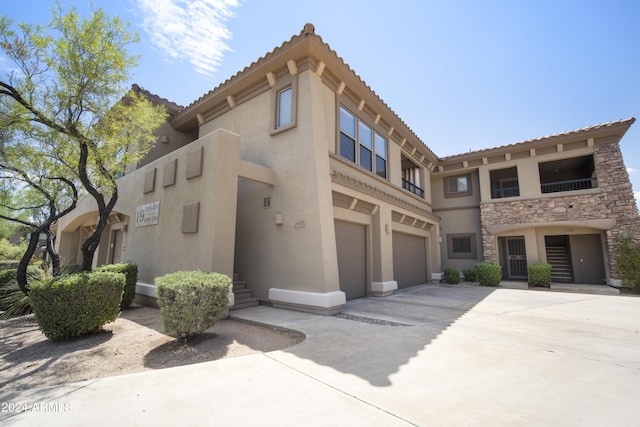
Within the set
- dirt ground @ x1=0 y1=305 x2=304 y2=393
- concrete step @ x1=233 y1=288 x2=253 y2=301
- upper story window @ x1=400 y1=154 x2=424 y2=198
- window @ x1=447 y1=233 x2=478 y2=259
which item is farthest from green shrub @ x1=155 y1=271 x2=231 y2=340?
window @ x1=447 y1=233 x2=478 y2=259

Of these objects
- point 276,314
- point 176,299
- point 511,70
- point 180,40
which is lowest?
point 276,314

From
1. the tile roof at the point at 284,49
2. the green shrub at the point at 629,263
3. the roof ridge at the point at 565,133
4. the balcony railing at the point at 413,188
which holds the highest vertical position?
the roof ridge at the point at 565,133

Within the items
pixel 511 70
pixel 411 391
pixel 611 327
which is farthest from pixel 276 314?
pixel 511 70

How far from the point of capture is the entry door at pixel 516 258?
14703mm

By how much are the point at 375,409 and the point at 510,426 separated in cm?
101

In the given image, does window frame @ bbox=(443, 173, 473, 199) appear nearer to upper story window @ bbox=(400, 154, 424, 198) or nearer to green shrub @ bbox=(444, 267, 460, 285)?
upper story window @ bbox=(400, 154, 424, 198)

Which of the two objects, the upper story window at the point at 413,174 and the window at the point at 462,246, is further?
the window at the point at 462,246

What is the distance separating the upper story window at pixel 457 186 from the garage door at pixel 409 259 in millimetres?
3841

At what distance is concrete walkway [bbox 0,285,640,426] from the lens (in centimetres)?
233

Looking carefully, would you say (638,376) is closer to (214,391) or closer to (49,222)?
(214,391)

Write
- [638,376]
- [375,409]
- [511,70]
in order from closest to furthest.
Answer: [375,409]
[638,376]
[511,70]

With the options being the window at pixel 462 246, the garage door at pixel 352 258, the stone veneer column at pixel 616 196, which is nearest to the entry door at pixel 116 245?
the garage door at pixel 352 258

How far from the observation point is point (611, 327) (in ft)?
18.2

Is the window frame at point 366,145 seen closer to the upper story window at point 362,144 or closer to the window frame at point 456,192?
the upper story window at point 362,144
